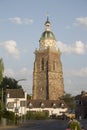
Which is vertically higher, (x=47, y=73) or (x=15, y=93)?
(x=47, y=73)

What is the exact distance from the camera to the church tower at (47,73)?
457ft

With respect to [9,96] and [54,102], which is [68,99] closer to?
[54,102]

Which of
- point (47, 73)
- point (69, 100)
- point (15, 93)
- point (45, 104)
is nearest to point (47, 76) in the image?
point (47, 73)

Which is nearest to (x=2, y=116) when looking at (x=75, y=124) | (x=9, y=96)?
(x=75, y=124)

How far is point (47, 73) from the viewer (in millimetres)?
142000

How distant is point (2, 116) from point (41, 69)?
3327 inches

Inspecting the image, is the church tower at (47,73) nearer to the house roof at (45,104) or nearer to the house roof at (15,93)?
the house roof at (45,104)

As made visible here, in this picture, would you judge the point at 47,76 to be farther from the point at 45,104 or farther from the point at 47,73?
the point at 45,104

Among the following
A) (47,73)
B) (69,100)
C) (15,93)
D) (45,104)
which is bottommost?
(45,104)

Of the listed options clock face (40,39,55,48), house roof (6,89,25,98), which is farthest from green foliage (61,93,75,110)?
house roof (6,89,25,98)

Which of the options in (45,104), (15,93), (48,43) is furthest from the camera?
(48,43)

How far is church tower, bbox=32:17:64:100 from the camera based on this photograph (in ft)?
457

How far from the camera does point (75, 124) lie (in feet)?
53.8

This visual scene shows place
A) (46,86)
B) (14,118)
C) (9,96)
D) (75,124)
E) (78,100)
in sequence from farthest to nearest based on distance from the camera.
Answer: (46,86)
(78,100)
(9,96)
(14,118)
(75,124)
